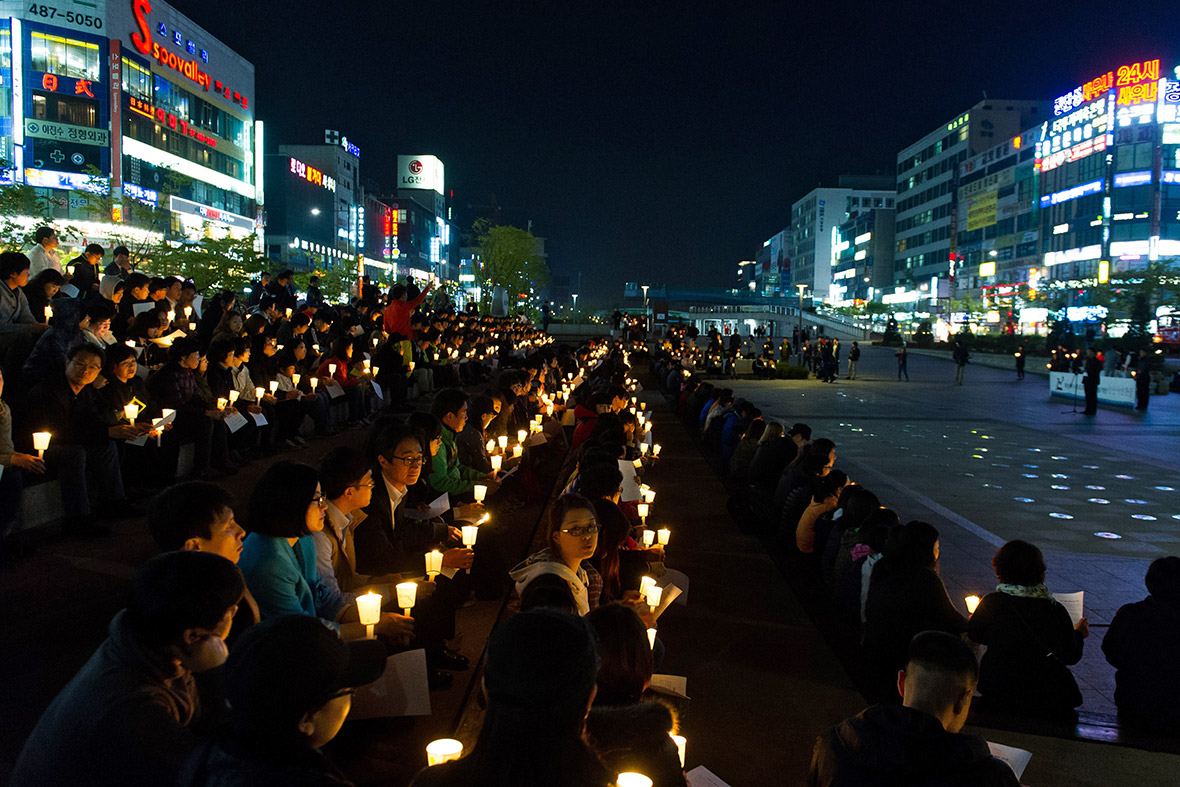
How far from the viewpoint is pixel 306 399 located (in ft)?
34.3

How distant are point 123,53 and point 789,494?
53.5 metres

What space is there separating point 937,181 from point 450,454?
4373 inches

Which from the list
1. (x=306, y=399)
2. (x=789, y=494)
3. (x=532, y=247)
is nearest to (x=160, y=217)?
(x=306, y=399)

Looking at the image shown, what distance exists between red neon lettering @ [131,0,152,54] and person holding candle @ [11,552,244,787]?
57076mm

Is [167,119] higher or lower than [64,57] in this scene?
lower

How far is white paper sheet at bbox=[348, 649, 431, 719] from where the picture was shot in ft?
11.0

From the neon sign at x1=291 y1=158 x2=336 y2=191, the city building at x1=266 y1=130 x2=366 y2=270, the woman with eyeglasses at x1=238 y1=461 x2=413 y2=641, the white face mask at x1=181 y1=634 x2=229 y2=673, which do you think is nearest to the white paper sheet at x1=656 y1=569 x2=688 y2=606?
the woman with eyeglasses at x1=238 y1=461 x2=413 y2=641

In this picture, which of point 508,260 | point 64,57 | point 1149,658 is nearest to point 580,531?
point 1149,658

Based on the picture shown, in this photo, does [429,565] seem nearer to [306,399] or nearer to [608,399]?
[608,399]

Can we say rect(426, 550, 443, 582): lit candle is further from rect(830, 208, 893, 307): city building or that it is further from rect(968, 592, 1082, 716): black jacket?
rect(830, 208, 893, 307): city building

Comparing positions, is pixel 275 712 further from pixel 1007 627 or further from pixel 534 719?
pixel 1007 627

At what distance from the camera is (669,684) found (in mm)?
3543

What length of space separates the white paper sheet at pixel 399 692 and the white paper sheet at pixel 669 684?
3.20ft

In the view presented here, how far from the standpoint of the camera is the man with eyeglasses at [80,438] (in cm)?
584
